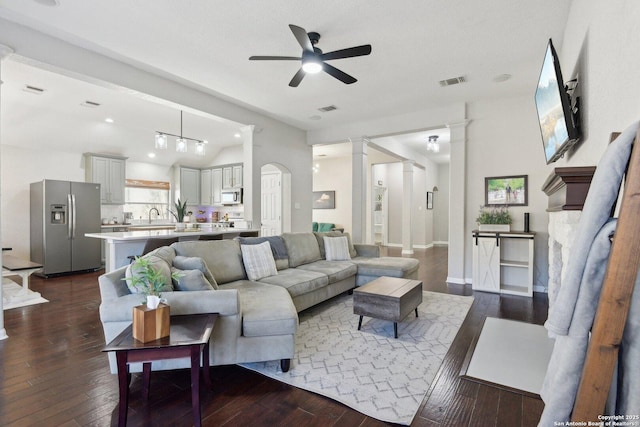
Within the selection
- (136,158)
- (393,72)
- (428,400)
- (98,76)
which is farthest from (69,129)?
(428,400)

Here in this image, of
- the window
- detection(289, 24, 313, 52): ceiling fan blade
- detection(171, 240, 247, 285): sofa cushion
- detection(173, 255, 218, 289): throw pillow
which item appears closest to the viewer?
detection(289, 24, 313, 52): ceiling fan blade

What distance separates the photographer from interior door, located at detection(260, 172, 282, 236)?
705 centimetres

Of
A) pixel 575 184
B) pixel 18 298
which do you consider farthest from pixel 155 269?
pixel 18 298

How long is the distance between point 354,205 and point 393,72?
111 inches

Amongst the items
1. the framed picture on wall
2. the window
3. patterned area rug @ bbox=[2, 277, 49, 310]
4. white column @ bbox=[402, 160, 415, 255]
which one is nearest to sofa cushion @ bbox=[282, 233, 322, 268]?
patterned area rug @ bbox=[2, 277, 49, 310]

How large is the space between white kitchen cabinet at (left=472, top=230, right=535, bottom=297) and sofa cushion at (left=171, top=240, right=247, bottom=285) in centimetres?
349

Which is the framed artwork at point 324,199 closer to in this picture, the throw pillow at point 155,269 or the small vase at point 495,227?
the small vase at point 495,227

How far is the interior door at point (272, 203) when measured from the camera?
7.05 m

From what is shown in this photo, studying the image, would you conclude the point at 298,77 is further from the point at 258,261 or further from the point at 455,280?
the point at 455,280

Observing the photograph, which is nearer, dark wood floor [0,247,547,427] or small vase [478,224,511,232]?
dark wood floor [0,247,547,427]

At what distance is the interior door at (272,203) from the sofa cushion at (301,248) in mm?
2503

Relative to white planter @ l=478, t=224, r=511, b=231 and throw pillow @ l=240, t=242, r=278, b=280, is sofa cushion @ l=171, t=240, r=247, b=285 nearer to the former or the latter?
throw pillow @ l=240, t=242, r=278, b=280

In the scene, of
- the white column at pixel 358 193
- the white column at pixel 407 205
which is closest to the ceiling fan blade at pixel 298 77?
the white column at pixel 358 193

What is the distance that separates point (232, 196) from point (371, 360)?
6544 mm
